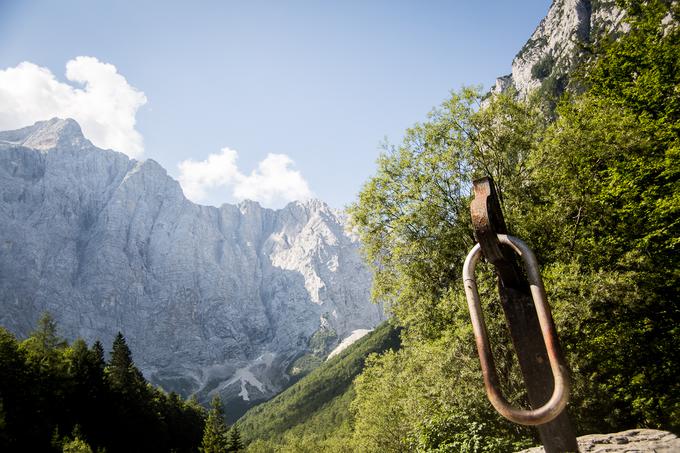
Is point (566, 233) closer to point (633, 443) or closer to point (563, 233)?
point (563, 233)

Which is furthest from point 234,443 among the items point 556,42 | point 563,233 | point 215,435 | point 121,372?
point 556,42

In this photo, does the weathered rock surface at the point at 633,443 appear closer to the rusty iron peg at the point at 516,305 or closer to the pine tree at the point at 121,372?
the rusty iron peg at the point at 516,305

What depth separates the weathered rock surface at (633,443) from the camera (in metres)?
6.41

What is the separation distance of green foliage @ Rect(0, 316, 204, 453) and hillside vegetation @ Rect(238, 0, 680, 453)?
128ft

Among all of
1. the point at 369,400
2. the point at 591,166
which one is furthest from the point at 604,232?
the point at 369,400

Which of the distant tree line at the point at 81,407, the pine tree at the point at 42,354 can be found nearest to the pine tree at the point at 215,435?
the distant tree line at the point at 81,407

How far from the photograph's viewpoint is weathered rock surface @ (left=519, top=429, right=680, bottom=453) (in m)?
6.41

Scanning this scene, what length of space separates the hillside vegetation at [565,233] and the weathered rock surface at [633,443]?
3.52 m

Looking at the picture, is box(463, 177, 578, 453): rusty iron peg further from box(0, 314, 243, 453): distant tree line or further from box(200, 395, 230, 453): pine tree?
box(200, 395, 230, 453): pine tree

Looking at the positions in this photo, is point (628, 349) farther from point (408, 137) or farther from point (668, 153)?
point (408, 137)

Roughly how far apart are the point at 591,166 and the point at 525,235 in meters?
3.87

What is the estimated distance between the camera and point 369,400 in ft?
114

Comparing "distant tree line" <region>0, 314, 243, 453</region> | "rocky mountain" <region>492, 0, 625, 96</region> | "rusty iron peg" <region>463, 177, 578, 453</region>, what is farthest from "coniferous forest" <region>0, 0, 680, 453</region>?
"rocky mountain" <region>492, 0, 625, 96</region>

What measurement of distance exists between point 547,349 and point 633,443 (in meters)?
6.28
